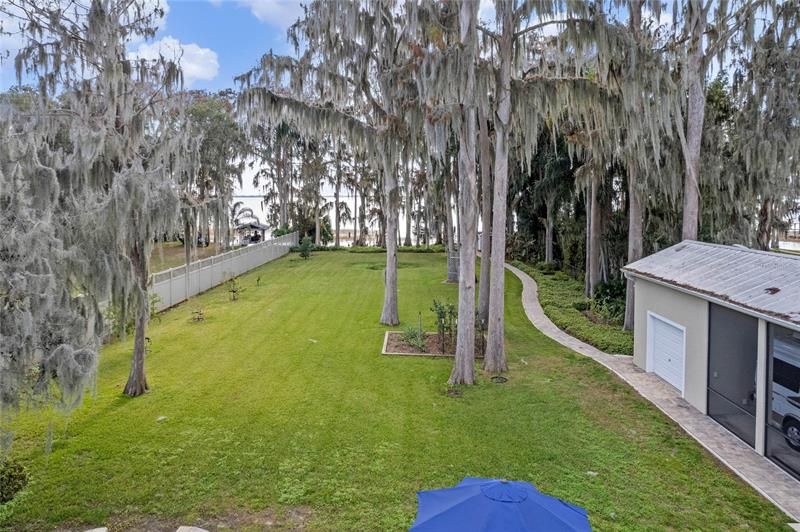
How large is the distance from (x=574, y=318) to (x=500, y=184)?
6411mm

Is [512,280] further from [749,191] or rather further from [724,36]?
[724,36]

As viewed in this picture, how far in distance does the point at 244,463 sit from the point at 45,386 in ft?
9.30

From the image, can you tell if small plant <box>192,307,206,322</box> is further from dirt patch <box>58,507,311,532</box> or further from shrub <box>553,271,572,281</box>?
shrub <box>553,271,572,281</box>

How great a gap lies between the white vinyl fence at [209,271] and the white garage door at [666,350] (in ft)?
38.5

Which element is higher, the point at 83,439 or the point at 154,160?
the point at 154,160

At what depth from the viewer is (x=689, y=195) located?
12.2m

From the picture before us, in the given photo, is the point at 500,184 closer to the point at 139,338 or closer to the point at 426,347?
the point at 426,347

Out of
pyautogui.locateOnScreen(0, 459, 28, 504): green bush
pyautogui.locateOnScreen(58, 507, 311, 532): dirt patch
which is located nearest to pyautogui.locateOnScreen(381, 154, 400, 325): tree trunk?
pyautogui.locateOnScreen(58, 507, 311, 532): dirt patch

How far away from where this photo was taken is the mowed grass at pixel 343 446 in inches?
216

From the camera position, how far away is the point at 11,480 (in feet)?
19.1

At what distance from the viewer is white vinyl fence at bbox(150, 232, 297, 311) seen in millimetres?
15898

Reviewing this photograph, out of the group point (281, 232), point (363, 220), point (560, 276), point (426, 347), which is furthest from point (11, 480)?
point (363, 220)

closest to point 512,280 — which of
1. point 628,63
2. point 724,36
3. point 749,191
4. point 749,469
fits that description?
point 749,191

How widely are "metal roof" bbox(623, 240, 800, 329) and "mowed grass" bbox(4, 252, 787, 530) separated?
2.12m
